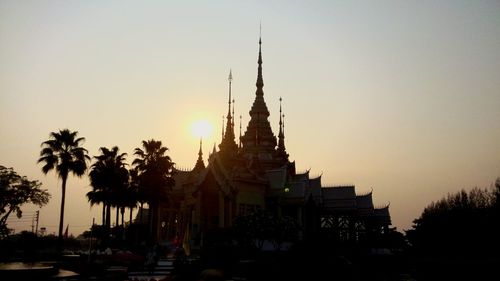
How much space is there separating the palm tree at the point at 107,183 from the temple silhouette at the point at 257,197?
6.94 metres

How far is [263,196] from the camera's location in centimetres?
5322

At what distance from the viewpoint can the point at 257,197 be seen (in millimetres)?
51781

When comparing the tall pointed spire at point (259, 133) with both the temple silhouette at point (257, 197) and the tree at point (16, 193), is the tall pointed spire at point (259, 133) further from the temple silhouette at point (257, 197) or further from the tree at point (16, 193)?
the tree at point (16, 193)

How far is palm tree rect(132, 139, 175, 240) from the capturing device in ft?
149

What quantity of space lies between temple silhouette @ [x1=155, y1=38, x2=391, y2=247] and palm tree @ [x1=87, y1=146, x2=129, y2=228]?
22.8 feet

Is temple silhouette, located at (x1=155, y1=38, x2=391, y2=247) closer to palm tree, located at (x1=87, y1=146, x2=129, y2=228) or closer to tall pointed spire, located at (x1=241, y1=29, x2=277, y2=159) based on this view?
tall pointed spire, located at (x1=241, y1=29, x2=277, y2=159)

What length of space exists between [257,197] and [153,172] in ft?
39.7

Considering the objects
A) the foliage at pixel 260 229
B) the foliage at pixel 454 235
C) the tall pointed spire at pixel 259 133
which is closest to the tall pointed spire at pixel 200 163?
the tall pointed spire at pixel 259 133

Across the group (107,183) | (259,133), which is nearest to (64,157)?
(107,183)

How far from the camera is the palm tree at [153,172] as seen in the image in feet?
149

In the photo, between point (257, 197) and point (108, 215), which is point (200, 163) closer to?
point (257, 197)

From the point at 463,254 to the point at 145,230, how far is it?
4091cm

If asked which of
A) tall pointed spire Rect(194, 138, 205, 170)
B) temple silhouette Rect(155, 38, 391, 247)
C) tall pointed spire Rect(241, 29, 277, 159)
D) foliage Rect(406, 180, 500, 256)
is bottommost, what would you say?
foliage Rect(406, 180, 500, 256)

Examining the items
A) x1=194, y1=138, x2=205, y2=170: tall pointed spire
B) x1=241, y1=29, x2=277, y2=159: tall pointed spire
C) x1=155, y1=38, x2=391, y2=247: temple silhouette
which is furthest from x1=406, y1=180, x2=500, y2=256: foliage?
x1=241, y1=29, x2=277, y2=159: tall pointed spire
